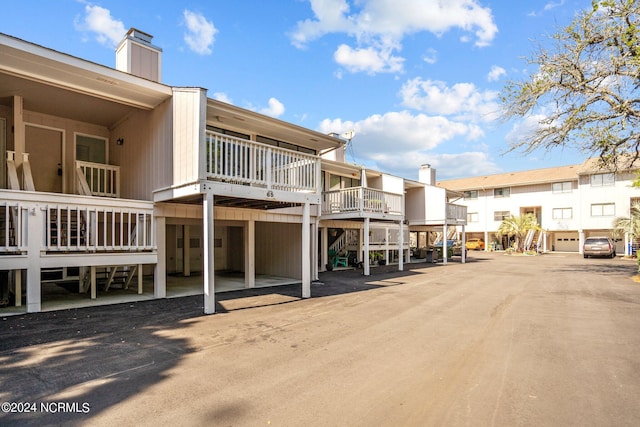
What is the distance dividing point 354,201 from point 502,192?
27141mm

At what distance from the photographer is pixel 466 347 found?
482 centimetres

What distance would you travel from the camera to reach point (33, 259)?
6.30 meters

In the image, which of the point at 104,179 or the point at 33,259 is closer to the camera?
the point at 33,259

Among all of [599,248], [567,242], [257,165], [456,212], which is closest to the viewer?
[257,165]

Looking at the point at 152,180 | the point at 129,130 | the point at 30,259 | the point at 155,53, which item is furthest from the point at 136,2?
the point at 30,259

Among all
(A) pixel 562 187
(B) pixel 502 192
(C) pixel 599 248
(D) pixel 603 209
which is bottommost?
(C) pixel 599 248

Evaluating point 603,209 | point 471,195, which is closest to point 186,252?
point 471,195

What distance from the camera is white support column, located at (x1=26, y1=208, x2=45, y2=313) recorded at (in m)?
6.28

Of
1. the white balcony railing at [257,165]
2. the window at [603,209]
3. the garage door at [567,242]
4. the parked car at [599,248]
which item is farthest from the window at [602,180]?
the white balcony railing at [257,165]

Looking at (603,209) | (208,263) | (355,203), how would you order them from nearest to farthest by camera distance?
(208,263) → (355,203) → (603,209)

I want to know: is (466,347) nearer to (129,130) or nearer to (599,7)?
(129,130)

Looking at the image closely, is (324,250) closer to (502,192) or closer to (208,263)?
(208,263)

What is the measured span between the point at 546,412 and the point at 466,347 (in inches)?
71.8

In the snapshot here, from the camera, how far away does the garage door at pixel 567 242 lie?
31.8 metres
